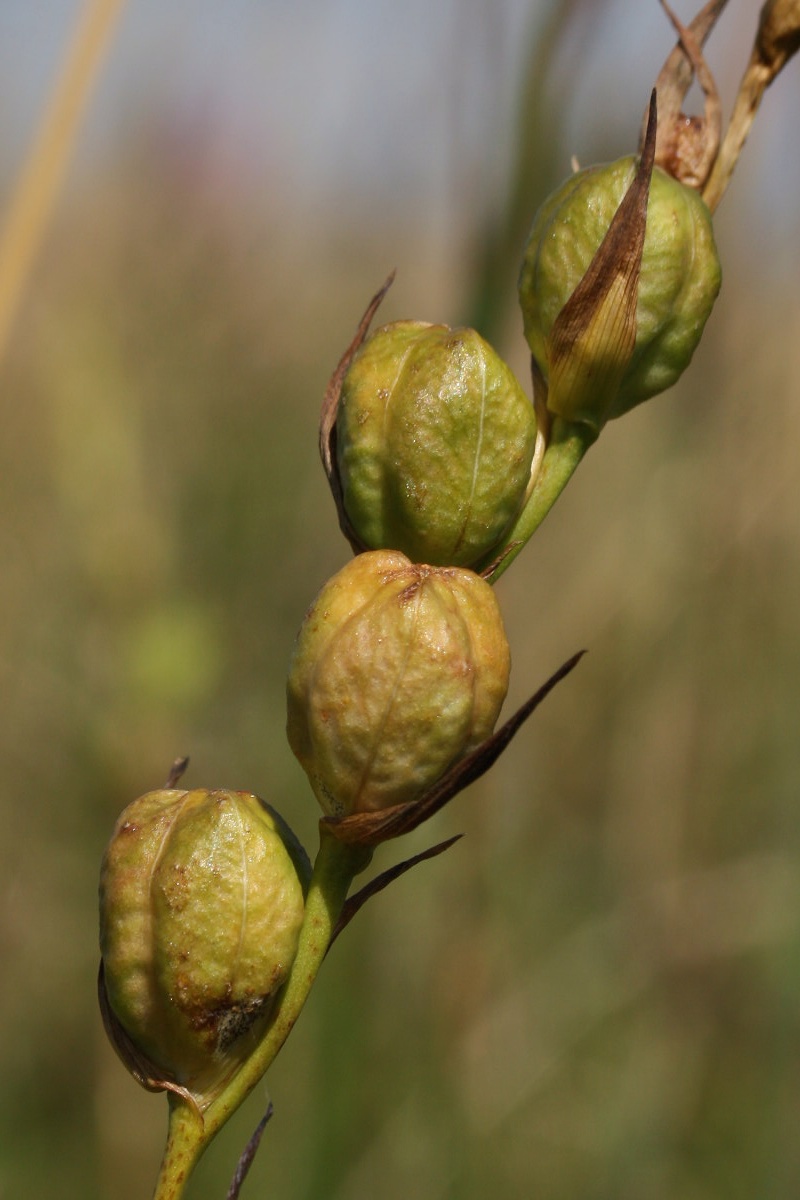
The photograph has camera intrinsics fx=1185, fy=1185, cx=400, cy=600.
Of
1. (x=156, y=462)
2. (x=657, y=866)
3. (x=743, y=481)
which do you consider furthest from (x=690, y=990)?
(x=156, y=462)

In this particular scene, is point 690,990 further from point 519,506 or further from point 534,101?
point 519,506

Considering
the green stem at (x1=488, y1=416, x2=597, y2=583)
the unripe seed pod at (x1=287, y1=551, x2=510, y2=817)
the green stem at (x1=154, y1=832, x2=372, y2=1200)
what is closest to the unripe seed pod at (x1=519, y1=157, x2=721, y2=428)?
the green stem at (x1=488, y1=416, x2=597, y2=583)

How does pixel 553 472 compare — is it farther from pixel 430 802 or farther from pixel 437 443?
pixel 430 802

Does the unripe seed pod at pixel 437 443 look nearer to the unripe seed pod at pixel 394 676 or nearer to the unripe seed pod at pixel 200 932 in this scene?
the unripe seed pod at pixel 394 676

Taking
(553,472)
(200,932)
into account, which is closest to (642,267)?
(553,472)

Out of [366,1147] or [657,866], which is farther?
[657,866]

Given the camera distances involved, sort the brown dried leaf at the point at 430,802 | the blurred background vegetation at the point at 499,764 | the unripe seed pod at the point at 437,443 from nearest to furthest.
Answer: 1. the brown dried leaf at the point at 430,802
2. the unripe seed pod at the point at 437,443
3. the blurred background vegetation at the point at 499,764

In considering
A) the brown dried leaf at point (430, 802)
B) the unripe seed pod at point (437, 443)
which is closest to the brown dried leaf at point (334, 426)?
the unripe seed pod at point (437, 443)
